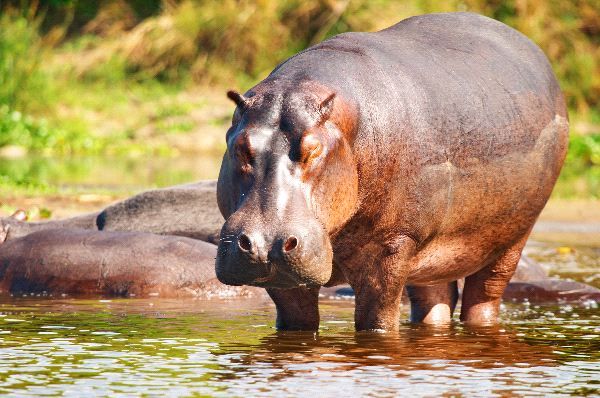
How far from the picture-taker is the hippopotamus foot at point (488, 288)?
6934 millimetres

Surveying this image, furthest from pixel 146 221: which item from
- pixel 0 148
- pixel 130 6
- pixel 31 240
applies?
pixel 130 6

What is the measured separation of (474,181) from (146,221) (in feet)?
11.7

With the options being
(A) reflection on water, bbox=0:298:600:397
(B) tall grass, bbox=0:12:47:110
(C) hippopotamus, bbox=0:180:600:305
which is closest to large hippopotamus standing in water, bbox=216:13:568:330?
(A) reflection on water, bbox=0:298:600:397

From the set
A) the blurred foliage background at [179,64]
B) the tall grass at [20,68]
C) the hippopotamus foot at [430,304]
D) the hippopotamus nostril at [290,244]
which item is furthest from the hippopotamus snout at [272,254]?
the tall grass at [20,68]

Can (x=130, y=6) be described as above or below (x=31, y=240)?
Answer: above

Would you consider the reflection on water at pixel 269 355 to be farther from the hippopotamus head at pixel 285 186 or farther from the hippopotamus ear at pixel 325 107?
the hippopotamus ear at pixel 325 107

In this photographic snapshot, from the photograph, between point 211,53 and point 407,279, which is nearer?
point 407,279

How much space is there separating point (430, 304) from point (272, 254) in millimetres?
2223

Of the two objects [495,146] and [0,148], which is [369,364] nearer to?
[495,146]

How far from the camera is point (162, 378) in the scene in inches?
195

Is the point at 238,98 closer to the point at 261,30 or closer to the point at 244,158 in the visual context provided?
the point at 244,158

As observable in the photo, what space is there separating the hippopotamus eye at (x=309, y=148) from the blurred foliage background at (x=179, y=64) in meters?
13.8

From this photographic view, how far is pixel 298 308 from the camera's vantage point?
20.1ft

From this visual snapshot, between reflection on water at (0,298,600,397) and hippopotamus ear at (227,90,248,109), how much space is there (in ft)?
3.10
